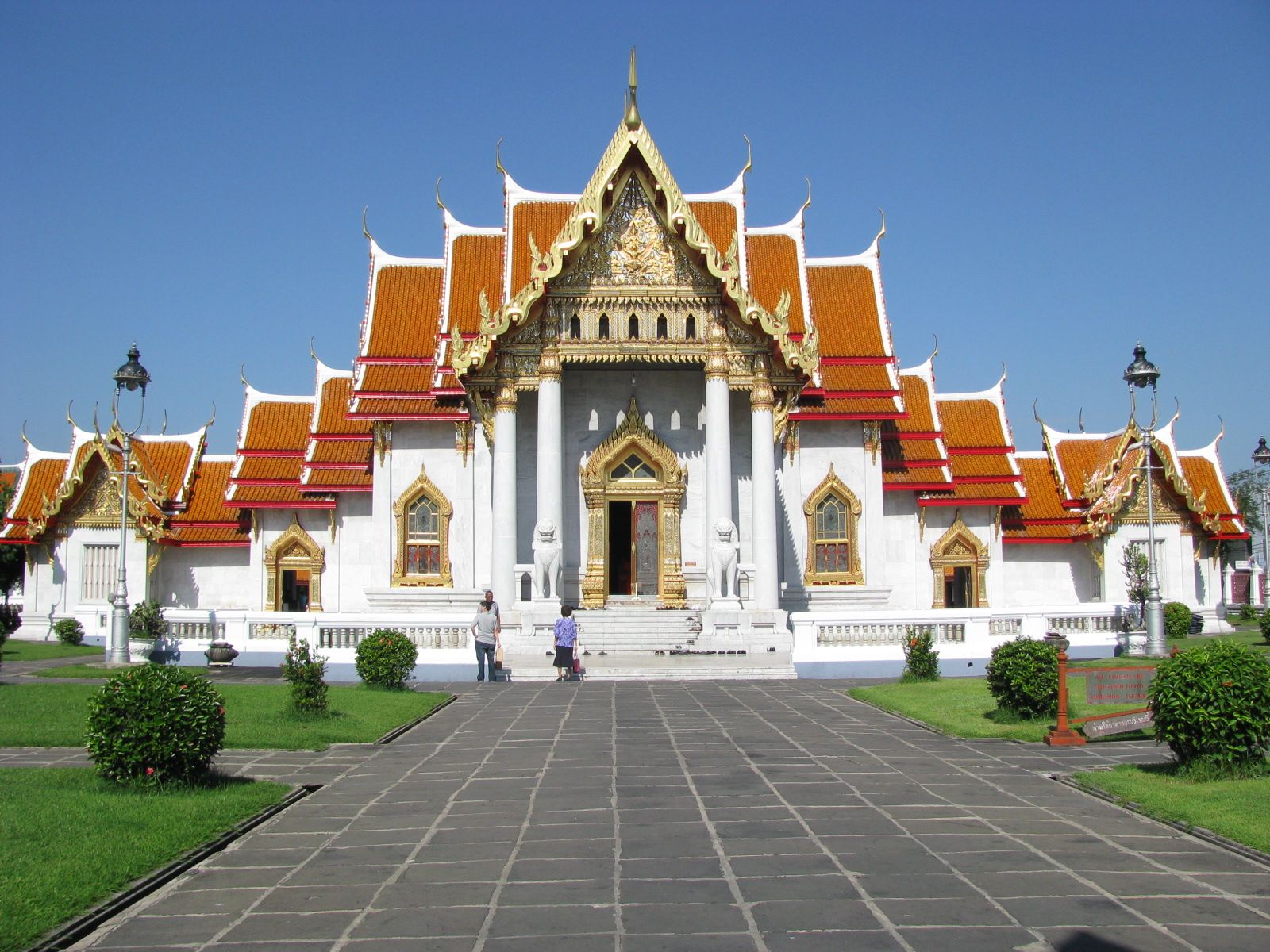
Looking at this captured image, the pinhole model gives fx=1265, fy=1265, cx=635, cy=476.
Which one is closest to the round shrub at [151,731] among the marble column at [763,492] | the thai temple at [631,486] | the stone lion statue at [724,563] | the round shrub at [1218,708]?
the round shrub at [1218,708]

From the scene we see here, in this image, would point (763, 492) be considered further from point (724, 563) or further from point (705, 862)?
point (705, 862)

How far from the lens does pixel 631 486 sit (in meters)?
26.6

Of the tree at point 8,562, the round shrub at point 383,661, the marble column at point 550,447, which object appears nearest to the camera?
the round shrub at point 383,661

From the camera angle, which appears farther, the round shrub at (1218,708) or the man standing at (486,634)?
the man standing at (486,634)

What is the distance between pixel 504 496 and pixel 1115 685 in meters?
14.4

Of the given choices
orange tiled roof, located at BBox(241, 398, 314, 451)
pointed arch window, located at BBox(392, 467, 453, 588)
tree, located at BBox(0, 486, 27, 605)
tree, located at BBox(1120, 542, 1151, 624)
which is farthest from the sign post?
tree, located at BBox(0, 486, 27, 605)

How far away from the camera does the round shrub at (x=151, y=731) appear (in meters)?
9.23

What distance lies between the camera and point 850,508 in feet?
95.1

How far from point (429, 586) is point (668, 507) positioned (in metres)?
5.71

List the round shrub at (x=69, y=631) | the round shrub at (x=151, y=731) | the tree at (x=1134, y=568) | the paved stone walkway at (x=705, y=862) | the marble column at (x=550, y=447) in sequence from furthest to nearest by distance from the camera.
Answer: the tree at (x=1134, y=568)
the round shrub at (x=69, y=631)
the marble column at (x=550, y=447)
the round shrub at (x=151, y=731)
the paved stone walkway at (x=705, y=862)

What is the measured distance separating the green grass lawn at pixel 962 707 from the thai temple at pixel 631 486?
12.0 feet

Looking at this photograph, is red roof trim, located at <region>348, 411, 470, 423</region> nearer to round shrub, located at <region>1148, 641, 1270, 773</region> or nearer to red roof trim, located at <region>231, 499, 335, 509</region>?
red roof trim, located at <region>231, 499, 335, 509</region>

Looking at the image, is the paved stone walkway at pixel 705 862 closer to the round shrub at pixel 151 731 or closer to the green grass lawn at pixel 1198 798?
the green grass lawn at pixel 1198 798

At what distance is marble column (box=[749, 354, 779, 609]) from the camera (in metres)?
24.3
